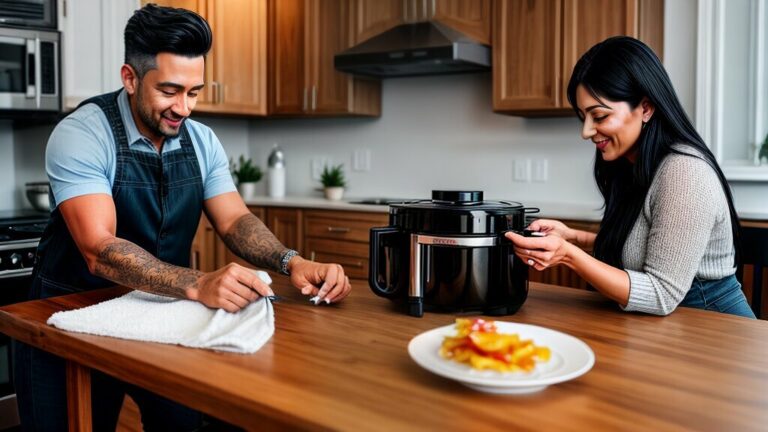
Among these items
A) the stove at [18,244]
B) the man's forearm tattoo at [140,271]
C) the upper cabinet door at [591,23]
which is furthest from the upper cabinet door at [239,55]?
the man's forearm tattoo at [140,271]

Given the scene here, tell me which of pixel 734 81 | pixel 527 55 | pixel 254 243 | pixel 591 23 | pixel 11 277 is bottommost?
pixel 11 277

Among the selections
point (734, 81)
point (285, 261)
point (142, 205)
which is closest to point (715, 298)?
point (285, 261)

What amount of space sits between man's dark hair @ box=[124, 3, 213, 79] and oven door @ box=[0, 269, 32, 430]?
163 cm

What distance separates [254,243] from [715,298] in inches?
41.7

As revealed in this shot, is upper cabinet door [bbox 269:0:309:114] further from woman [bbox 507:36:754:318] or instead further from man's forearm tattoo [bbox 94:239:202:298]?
man's forearm tattoo [bbox 94:239:202:298]

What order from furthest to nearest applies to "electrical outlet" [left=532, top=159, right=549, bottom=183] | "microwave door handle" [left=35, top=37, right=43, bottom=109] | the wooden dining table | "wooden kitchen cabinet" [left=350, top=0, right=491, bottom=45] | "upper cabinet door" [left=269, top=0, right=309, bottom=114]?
"upper cabinet door" [left=269, top=0, right=309, bottom=114] → "electrical outlet" [left=532, top=159, right=549, bottom=183] → "wooden kitchen cabinet" [left=350, top=0, right=491, bottom=45] → "microwave door handle" [left=35, top=37, right=43, bottom=109] → the wooden dining table

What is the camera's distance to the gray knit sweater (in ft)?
4.51

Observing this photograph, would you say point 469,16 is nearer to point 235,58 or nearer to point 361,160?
Answer: point 361,160

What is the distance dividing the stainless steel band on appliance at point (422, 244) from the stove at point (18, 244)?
214cm

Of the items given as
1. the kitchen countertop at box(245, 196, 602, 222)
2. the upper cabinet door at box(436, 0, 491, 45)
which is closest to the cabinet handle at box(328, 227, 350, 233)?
the kitchen countertop at box(245, 196, 602, 222)

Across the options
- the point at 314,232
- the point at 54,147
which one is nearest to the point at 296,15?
the point at 314,232

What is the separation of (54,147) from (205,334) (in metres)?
0.69

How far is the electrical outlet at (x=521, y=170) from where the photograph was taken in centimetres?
374

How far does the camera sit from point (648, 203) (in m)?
1.52
